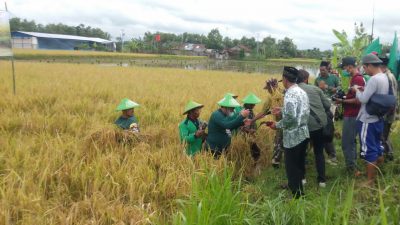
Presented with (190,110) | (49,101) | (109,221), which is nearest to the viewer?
(109,221)

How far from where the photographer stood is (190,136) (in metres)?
3.69

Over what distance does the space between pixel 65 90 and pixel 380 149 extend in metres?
7.38

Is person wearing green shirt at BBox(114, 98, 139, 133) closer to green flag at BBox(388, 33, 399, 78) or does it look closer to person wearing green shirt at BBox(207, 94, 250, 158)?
person wearing green shirt at BBox(207, 94, 250, 158)

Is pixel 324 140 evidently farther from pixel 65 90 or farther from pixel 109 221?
pixel 65 90

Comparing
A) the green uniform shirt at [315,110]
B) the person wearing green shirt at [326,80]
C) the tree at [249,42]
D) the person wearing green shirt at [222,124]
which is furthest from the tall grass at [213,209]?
the tree at [249,42]

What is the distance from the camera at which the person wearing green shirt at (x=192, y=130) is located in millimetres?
3691

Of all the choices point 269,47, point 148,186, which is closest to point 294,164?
point 148,186

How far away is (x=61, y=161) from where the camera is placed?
10.8 feet

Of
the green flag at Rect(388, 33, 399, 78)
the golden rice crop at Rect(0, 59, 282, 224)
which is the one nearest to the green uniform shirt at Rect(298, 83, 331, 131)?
the golden rice crop at Rect(0, 59, 282, 224)

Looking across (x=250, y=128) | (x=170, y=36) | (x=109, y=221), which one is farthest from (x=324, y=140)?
(x=170, y=36)

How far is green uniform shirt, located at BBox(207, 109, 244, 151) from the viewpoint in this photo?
3590 millimetres

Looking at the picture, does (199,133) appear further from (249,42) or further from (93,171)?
(249,42)

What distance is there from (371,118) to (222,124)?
4.83 feet

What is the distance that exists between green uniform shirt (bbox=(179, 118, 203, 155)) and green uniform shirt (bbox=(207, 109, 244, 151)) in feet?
0.45
